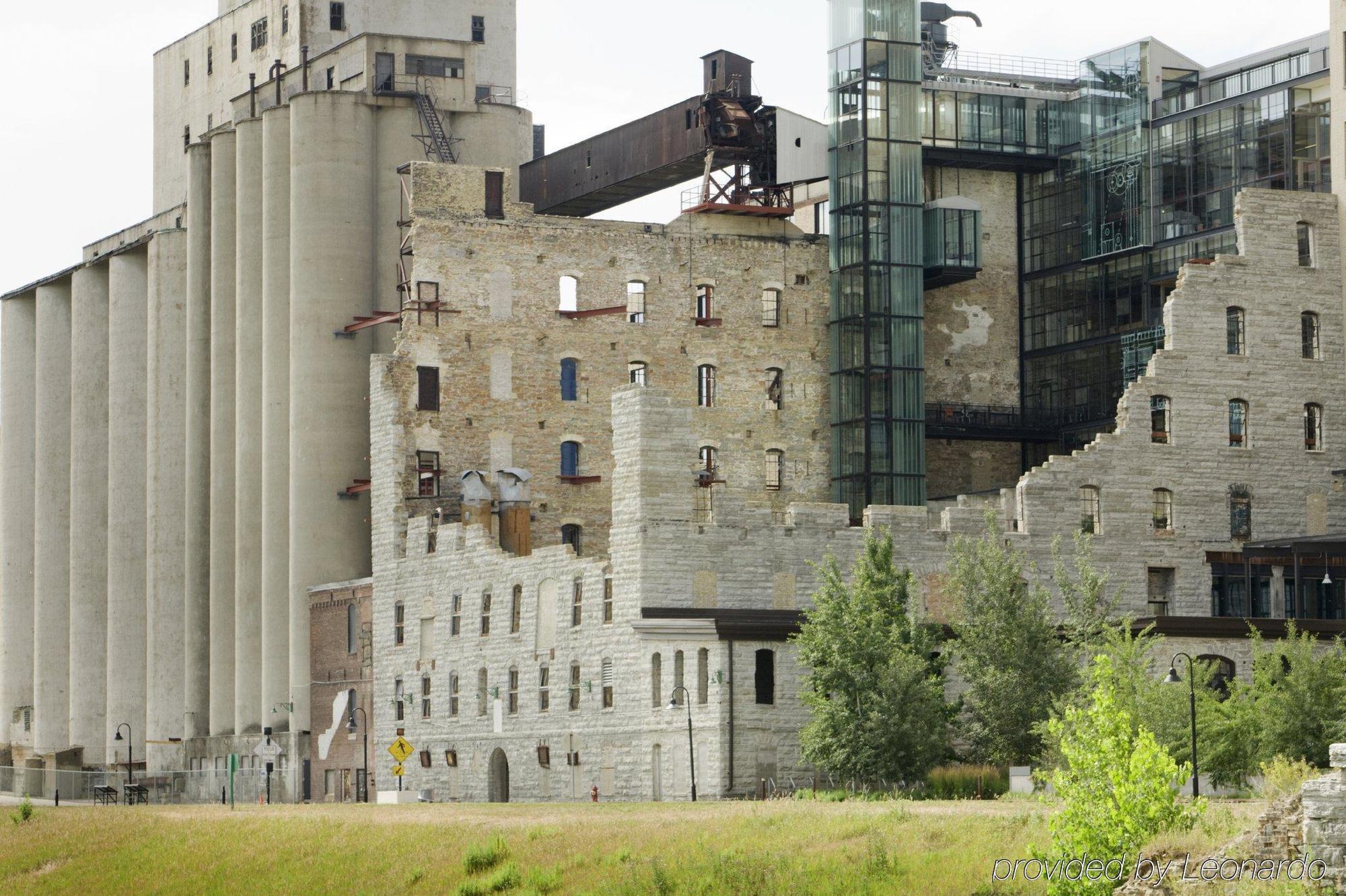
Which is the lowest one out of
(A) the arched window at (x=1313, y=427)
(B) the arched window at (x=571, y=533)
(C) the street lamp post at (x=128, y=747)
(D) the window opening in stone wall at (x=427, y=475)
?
(C) the street lamp post at (x=128, y=747)

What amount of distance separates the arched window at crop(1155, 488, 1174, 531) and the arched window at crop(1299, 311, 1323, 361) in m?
6.91

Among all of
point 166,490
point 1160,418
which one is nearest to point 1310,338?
point 1160,418

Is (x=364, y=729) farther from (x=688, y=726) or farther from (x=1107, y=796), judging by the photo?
A: (x=1107, y=796)

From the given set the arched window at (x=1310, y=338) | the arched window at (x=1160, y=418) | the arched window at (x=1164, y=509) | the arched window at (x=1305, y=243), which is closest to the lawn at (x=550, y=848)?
the arched window at (x=1164, y=509)

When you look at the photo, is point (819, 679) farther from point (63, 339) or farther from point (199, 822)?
point (63, 339)

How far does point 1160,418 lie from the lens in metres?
76.3

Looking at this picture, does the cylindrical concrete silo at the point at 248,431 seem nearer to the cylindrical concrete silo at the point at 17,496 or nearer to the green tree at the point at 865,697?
the cylindrical concrete silo at the point at 17,496

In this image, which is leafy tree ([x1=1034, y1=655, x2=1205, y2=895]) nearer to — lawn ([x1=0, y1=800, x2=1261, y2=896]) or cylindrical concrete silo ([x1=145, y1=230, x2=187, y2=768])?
lawn ([x1=0, y1=800, x2=1261, y2=896])

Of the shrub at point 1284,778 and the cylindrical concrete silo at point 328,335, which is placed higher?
the cylindrical concrete silo at point 328,335

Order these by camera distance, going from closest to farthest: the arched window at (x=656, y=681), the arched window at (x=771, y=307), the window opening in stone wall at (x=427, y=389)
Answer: the arched window at (x=656, y=681) < the window opening in stone wall at (x=427, y=389) < the arched window at (x=771, y=307)

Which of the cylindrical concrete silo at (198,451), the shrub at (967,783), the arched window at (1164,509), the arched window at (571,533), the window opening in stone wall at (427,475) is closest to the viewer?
the shrub at (967,783)

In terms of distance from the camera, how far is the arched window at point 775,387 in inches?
3433

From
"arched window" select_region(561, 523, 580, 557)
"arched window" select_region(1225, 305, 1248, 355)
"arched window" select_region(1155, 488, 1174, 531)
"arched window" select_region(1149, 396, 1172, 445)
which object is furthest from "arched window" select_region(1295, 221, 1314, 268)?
"arched window" select_region(561, 523, 580, 557)

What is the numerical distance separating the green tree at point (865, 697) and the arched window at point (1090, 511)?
13.1 metres
